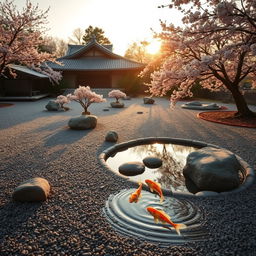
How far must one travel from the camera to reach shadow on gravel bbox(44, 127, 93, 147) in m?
7.79

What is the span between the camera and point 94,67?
29516 mm

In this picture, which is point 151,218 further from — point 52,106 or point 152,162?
point 52,106

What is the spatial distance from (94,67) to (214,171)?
2771cm

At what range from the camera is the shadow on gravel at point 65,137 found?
25.6ft

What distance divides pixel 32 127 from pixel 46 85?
20267mm

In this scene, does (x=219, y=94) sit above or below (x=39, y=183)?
above

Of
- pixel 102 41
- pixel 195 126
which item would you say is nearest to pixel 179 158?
pixel 195 126

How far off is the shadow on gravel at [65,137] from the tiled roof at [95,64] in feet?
69.8

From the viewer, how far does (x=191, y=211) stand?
3607mm

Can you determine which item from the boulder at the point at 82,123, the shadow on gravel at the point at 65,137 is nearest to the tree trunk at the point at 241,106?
the boulder at the point at 82,123

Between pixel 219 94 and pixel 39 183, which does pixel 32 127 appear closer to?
pixel 39 183

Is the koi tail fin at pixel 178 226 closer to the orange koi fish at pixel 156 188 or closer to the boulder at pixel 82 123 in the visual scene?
the orange koi fish at pixel 156 188

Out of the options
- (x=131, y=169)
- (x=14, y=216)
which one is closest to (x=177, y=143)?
(x=131, y=169)

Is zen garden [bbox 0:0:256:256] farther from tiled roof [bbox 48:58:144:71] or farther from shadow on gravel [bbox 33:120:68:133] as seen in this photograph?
tiled roof [bbox 48:58:144:71]
